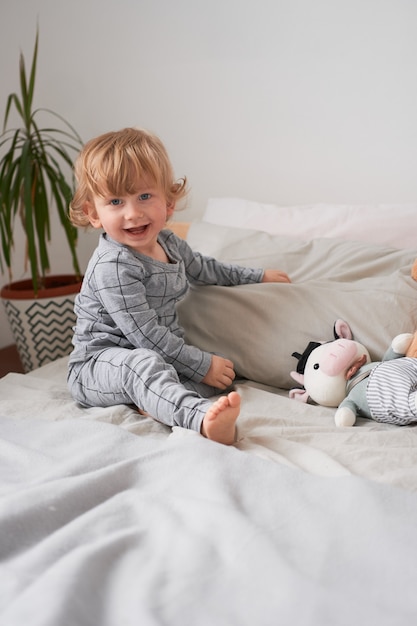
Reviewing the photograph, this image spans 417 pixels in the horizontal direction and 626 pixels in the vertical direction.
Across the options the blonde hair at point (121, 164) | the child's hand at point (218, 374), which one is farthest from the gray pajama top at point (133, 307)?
the blonde hair at point (121, 164)

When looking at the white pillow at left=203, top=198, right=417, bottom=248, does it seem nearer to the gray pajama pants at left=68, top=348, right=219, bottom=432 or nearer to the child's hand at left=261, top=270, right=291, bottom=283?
the child's hand at left=261, top=270, right=291, bottom=283

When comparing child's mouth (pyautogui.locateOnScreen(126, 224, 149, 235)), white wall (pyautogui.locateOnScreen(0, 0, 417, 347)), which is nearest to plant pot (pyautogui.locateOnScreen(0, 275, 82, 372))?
white wall (pyautogui.locateOnScreen(0, 0, 417, 347))

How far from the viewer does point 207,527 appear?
97 cm

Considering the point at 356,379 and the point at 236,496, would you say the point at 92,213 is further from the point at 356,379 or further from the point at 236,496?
the point at 236,496

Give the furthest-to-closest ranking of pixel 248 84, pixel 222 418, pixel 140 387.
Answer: pixel 248 84 → pixel 140 387 → pixel 222 418

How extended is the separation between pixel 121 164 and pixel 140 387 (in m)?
0.50

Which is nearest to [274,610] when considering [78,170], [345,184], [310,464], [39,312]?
[310,464]

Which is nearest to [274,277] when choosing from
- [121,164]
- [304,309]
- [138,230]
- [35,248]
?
[304,309]

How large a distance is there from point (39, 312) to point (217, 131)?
0.88 m

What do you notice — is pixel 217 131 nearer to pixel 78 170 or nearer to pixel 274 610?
pixel 78 170

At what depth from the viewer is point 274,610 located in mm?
806

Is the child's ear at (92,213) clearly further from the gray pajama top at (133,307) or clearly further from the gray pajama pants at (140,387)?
the gray pajama pants at (140,387)

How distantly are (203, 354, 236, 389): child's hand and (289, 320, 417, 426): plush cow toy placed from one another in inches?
5.9

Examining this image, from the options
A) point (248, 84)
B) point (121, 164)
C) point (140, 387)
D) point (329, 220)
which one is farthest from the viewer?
point (248, 84)
